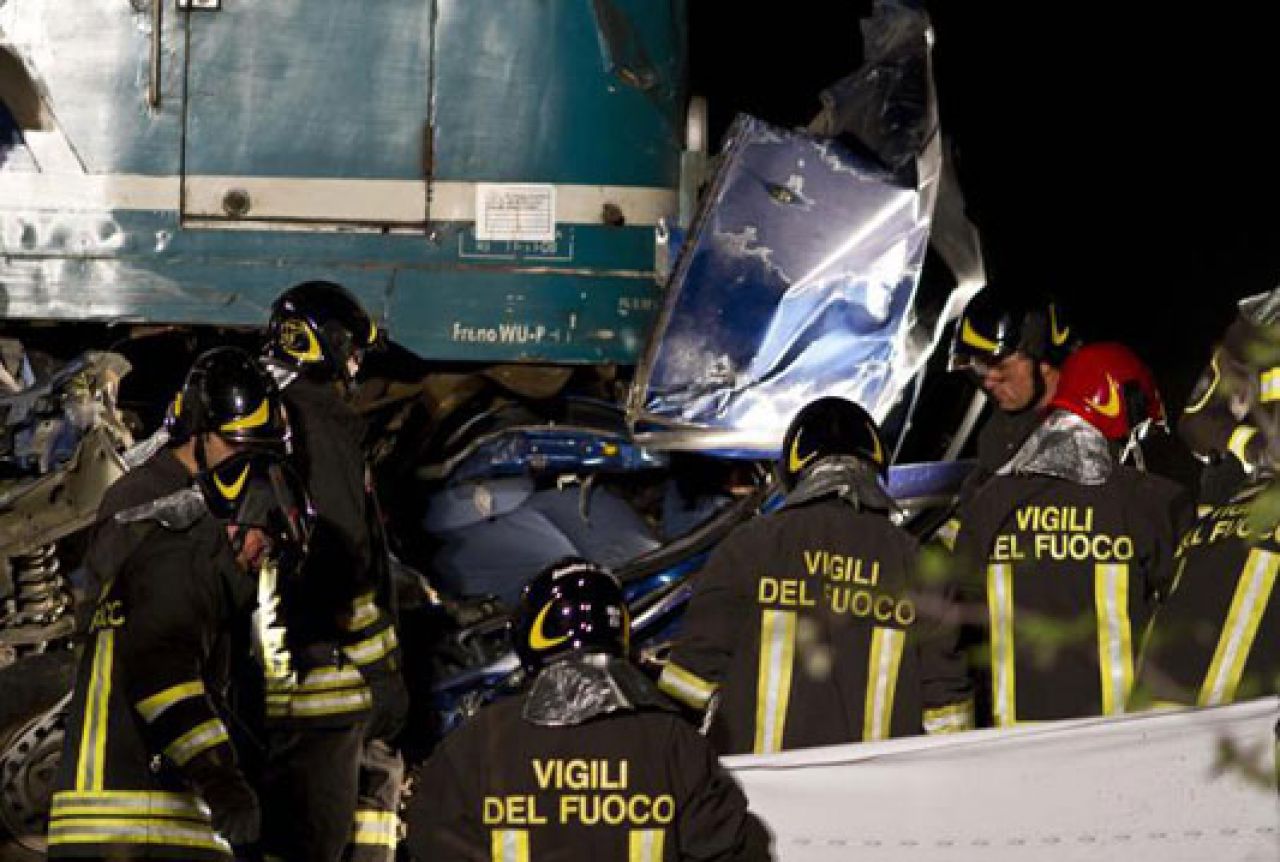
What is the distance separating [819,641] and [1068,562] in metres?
0.66

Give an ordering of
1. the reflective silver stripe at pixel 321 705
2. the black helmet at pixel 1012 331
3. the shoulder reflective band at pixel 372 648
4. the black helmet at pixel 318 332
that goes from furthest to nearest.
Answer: the black helmet at pixel 318 332 → the black helmet at pixel 1012 331 → the shoulder reflective band at pixel 372 648 → the reflective silver stripe at pixel 321 705

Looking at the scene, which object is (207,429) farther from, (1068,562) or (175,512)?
(1068,562)

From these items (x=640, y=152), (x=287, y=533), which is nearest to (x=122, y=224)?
(x=640, y=152)

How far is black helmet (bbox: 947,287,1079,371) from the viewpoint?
6945mm

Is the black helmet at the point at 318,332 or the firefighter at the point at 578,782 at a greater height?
the black helmet at the point at 318,332

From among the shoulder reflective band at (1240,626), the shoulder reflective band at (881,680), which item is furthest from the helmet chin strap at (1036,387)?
the shoulder reflective band at (1240,626)

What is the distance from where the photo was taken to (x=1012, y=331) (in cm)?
694

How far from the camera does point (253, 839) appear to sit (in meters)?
5.40

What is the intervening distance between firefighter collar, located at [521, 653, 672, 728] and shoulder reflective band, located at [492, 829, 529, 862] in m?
0.22

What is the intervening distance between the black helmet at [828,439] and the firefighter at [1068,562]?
0.32m

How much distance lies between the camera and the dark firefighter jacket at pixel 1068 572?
5910 millimetres

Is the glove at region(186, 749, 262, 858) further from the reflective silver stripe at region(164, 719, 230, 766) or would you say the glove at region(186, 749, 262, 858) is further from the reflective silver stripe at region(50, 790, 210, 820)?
the reflective silver stripe at region(50, 790, 210, 820)

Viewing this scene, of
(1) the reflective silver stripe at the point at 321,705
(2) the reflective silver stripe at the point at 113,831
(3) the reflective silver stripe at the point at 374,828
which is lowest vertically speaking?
(3) the reflective silver stripe at the point at 374,828

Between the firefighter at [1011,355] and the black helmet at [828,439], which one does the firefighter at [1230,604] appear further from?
the firefighter at [1011,355]
